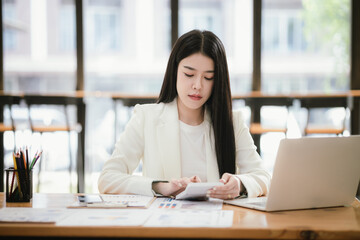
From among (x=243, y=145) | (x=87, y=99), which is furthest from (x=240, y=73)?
(x=243, y=145)

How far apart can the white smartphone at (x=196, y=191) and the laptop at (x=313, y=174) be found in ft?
0.31

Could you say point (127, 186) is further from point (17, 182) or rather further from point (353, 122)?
point (353, 122)

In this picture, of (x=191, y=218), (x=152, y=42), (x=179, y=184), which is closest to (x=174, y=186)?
(x=179, y=184)

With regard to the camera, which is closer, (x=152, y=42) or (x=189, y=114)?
(x=189, y=114)

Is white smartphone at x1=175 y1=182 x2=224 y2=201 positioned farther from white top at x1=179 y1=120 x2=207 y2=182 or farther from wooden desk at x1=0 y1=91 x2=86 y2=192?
wooden desk at x1=0 y1=91 x2=86 y2=192

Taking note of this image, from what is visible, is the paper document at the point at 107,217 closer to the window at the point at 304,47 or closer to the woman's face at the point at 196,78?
the woman's face at the point at 196,78

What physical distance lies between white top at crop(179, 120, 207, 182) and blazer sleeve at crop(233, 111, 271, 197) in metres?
0.14

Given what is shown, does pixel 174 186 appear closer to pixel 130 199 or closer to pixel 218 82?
pixel 130 199

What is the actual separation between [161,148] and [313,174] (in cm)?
74

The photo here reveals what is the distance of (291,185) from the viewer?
146 cm

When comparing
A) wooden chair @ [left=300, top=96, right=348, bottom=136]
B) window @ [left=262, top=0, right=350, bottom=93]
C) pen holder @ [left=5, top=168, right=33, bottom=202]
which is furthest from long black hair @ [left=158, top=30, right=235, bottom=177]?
window @ [left=262, top=0, right=350, bottom=93]

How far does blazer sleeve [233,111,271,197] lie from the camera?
1846 mm

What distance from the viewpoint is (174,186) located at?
1678 millimetres

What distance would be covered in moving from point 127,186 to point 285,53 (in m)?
4.53
